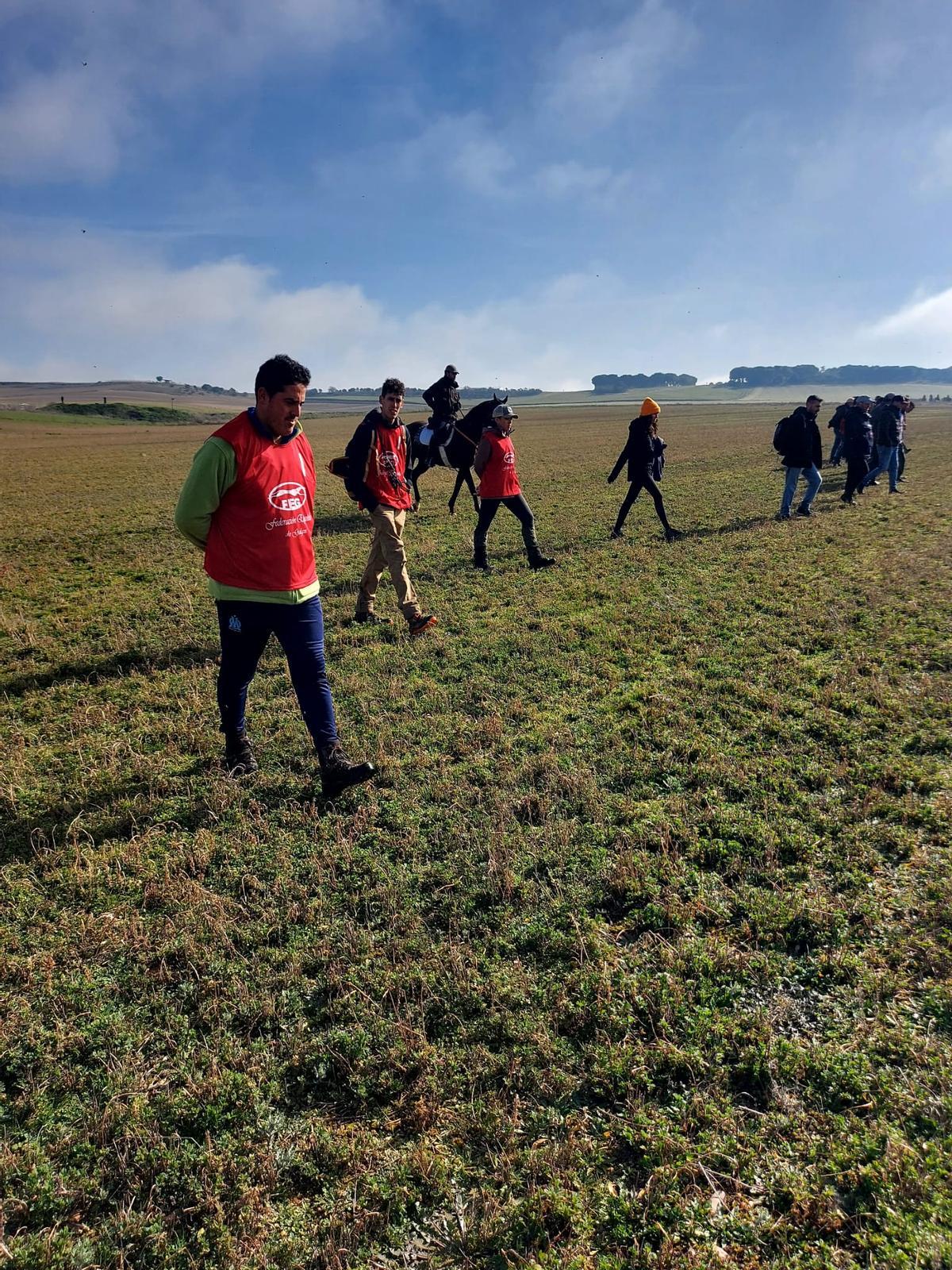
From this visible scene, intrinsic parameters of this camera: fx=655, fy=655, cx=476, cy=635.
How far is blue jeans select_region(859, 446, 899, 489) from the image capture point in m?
16.2

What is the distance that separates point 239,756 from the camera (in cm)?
470

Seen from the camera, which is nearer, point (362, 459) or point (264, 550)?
point (264, 550)

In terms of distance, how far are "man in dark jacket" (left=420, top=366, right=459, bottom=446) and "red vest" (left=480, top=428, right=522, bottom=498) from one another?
417 cm

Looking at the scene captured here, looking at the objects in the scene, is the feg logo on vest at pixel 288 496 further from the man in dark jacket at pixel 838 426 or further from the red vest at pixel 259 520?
the man in dark jacket at pixel 838 426

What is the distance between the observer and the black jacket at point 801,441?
39.9 ft

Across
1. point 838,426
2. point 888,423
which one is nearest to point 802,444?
point 888,423

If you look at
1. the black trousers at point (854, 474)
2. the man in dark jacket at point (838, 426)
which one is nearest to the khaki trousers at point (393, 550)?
the black trousers at point (854, 474)

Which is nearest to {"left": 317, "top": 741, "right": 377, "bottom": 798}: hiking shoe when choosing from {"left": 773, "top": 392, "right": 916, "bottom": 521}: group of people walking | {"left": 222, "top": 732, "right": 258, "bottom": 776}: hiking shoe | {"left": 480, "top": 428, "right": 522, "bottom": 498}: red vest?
{"left": 222, "top": 732, "right": 258, "bottom": 776}: hiking shoe

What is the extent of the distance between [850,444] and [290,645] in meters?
14.8

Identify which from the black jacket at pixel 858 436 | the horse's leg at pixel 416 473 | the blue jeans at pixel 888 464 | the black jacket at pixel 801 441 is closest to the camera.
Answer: the black jacket at pixel 801 441

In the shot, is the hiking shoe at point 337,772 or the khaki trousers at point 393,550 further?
the khaki trousers at point 393,550

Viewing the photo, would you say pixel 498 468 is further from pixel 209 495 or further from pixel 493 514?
pixel 209 495

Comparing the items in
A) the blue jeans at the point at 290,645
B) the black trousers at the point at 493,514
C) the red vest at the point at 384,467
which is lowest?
the blue jeans at the point at 290,645

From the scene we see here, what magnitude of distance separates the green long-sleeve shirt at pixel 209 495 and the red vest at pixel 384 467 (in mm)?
3438
